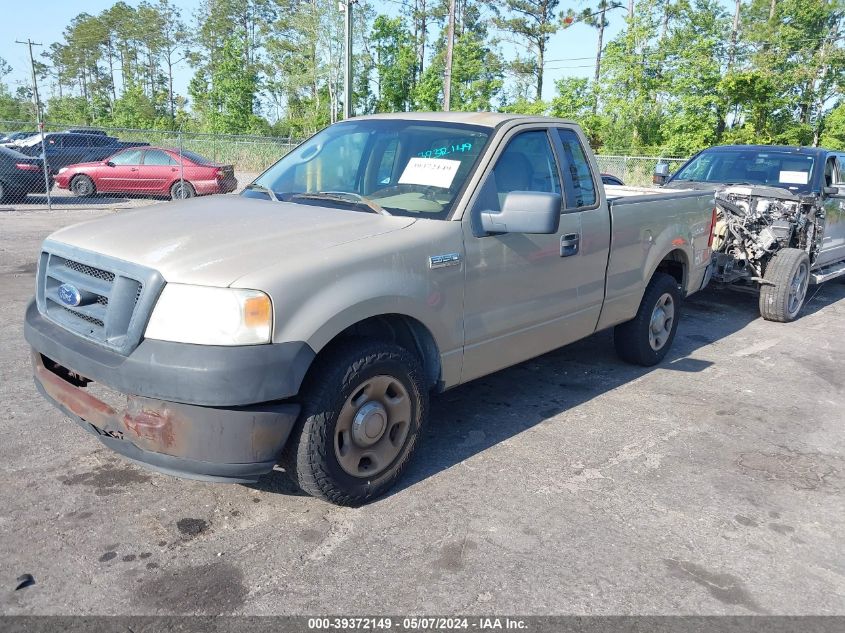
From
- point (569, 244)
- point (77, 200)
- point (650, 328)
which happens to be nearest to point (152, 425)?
point (569, 244)

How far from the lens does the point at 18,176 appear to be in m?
15.5

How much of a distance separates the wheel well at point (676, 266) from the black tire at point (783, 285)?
83.8 inches

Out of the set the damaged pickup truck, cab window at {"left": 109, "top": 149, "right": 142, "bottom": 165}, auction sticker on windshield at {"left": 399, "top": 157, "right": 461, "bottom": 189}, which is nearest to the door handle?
auction sticker on windshield at {"left": 399, "top": 157, "right": 461, "bottom": 189}

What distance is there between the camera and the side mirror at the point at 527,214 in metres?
3.58

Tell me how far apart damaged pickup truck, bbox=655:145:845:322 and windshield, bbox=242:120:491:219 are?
441 cm

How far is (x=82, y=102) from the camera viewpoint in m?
57.8

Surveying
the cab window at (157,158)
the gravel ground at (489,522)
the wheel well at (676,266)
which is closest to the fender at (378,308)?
the gravel ground at (489,522)

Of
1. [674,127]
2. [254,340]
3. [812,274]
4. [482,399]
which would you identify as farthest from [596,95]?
[254,340]

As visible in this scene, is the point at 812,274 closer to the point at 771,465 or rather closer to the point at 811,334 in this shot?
the point at 811,334

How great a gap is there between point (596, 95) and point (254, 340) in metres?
35.5

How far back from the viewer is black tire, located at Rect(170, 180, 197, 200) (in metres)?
17.2

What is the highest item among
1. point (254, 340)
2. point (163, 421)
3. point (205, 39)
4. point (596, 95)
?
point (205, 39)

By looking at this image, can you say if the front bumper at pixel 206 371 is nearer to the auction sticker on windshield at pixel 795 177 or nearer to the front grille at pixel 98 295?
the front grille at pixel 98 295

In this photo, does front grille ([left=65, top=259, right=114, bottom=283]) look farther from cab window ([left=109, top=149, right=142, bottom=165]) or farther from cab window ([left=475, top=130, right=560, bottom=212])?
cab window ([left=109, top=149, right=142, bottom=165])
